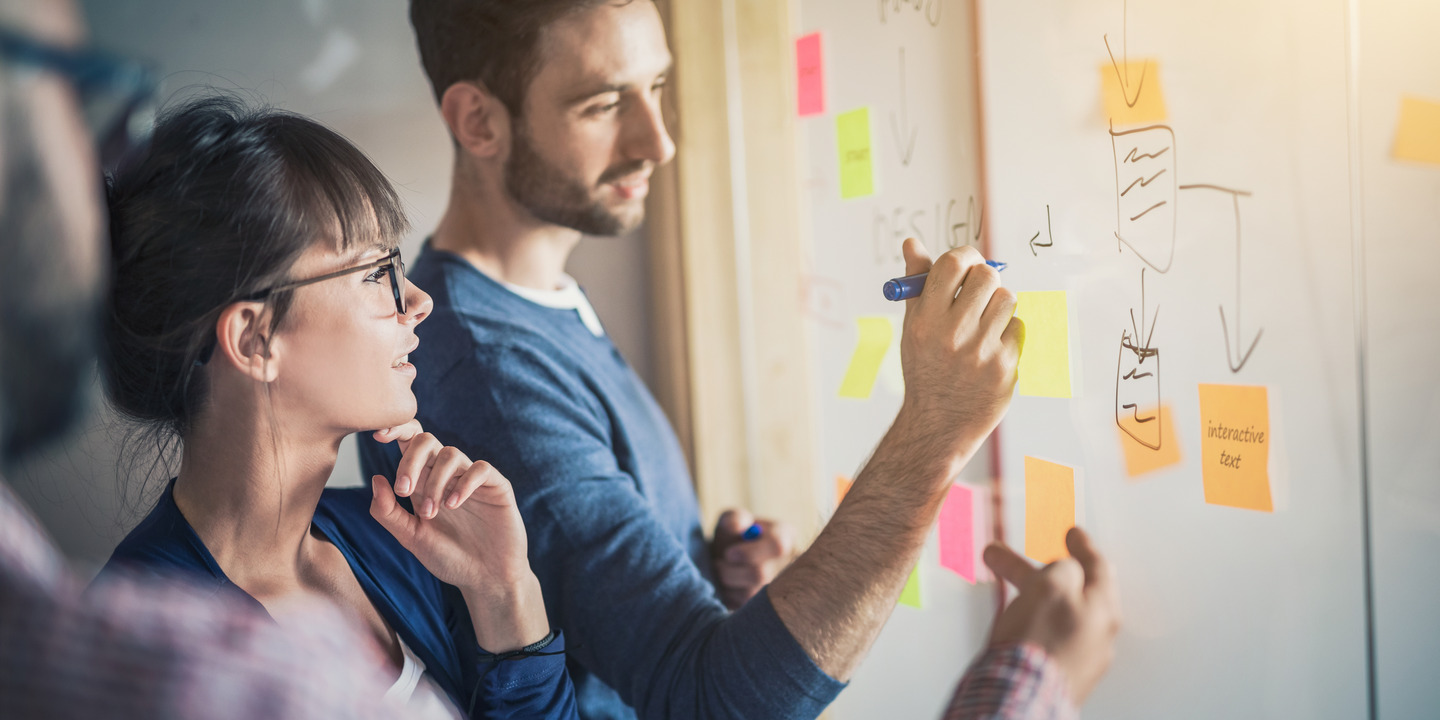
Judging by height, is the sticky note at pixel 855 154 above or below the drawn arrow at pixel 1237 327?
above

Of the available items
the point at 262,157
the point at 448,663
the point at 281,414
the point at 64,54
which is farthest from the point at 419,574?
the point at 64,54

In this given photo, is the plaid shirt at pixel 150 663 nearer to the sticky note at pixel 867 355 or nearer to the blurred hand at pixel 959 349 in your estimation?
the blurred hand at pixel 959 349

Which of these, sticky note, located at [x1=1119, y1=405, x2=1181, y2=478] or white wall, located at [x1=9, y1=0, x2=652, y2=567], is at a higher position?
white wall, located at [x1=9, y1=0, x2=652, y2=567]

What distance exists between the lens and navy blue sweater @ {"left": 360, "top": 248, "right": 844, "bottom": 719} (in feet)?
2.46

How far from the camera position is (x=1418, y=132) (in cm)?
59

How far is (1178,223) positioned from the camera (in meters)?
0.70

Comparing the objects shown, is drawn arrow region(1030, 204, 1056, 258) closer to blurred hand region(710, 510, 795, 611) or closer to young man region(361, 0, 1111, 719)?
young man region(361, 0, 1111, 719)

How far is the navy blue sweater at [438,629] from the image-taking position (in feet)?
2.51

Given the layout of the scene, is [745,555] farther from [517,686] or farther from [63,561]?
[63,561]

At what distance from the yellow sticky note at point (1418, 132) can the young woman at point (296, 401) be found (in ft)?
2.54

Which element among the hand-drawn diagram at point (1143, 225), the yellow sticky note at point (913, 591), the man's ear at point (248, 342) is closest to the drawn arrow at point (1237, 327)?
the hand-drawn diagram at point (1143, 225)

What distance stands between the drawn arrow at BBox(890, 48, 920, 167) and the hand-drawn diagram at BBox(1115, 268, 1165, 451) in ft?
1.13

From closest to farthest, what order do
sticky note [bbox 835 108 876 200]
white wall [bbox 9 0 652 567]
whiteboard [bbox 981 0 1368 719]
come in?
whiteboard [bbox 981 0 1368 719] < white wall [bbox 9 0 652 567] < sticky note [bbox 835 108 876 200]

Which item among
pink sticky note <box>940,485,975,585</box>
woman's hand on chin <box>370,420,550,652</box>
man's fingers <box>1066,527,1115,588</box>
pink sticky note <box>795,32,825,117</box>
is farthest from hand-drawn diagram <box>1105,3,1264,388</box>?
woman's hand on chin <box>370,420,550,652</box>
